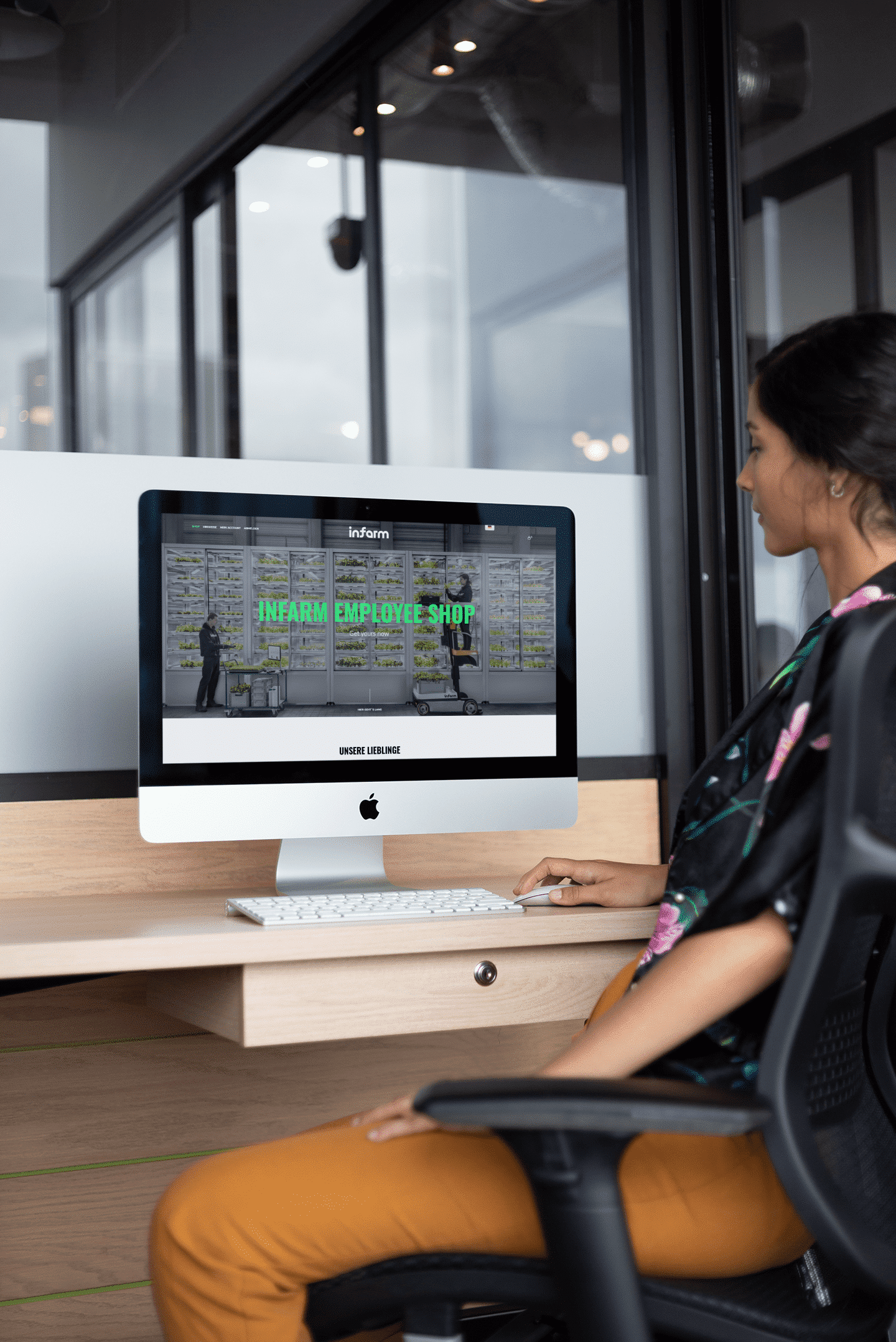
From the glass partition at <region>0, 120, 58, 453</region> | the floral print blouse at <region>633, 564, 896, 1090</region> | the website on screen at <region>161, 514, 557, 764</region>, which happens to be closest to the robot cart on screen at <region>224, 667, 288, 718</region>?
the website on screen at <region>161, 514, 557, 764</region>

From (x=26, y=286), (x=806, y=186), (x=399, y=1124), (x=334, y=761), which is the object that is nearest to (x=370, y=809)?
(x=334, y=761)

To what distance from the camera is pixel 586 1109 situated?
33.4 inches

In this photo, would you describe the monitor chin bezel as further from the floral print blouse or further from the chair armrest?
the chair armrest

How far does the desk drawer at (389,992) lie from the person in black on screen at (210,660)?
14.2 inches

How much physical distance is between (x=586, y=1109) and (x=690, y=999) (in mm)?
200

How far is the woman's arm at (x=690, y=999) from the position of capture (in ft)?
3.32

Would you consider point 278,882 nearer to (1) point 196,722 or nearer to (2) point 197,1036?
(1) point 196,722

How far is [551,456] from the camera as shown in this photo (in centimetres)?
395

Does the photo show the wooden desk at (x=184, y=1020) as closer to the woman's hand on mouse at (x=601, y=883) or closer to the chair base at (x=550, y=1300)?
the woman's hand on mouse at (x=601, y=883)

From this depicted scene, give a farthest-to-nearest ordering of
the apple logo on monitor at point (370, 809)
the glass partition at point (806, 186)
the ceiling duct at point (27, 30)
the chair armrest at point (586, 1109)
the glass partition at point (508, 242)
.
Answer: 1. the ceiling duct at point (27, 30)
2. the glass partition at point (508, 242)
3. the glass partition at point (806, 186)
4. the apple logo on monitor at point (370, 809)
5. the chair armrest at point (586, 1109)

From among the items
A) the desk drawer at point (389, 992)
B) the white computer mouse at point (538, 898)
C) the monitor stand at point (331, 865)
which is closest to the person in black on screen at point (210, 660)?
the monitor stand at point (331, 865)

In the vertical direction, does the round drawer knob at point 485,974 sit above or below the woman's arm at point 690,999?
below

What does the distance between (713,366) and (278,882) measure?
1304 mm

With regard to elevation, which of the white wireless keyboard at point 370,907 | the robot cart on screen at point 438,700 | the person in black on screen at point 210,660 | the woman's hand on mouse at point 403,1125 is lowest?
the woman's hand on mouse at point 403,1125
